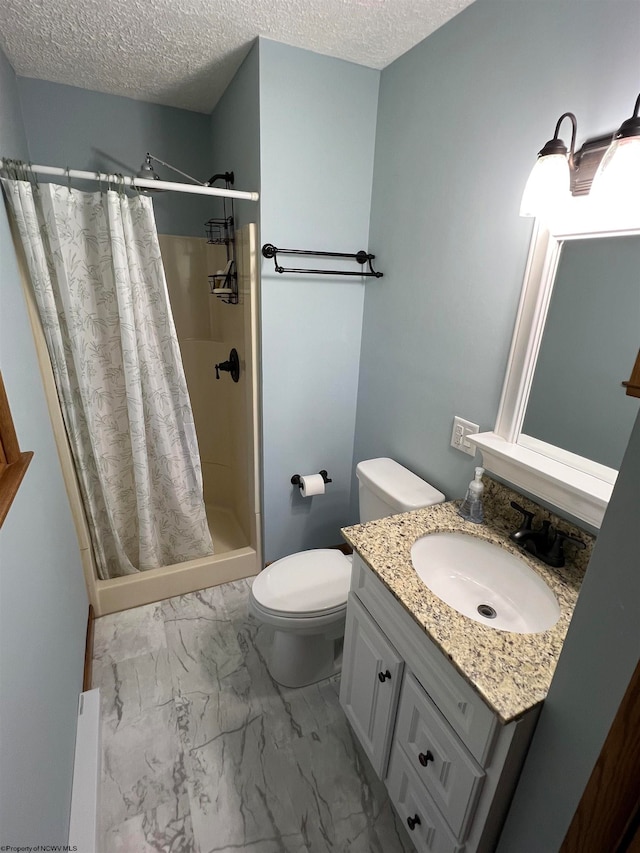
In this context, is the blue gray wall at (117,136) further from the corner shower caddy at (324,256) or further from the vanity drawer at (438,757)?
the vanity drawer at (438,757)

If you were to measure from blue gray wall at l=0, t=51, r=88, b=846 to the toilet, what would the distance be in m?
0.65

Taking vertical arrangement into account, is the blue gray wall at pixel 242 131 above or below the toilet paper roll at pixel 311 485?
above

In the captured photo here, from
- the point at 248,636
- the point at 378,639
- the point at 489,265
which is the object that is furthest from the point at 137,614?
the point at 489,265

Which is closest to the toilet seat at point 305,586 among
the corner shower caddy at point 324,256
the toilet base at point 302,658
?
the toilet base at point 302,658

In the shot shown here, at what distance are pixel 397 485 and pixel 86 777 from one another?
142 cm

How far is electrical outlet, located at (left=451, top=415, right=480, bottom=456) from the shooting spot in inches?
55.9

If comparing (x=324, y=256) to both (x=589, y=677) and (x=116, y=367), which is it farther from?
(x=589, y=677)

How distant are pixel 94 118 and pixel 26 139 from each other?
34cm

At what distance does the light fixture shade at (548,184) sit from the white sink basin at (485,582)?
0.96 m

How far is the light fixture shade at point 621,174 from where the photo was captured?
0.83 m

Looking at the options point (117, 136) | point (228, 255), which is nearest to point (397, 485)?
point (228, 255)

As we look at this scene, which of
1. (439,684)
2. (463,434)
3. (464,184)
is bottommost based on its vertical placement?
(439,684)

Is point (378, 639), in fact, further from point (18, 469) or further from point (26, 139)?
point (26, 139)

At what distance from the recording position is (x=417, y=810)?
1.04 metres
